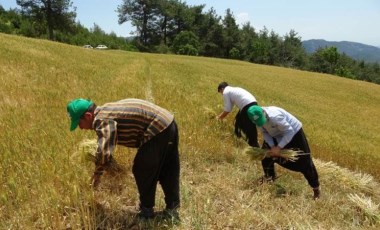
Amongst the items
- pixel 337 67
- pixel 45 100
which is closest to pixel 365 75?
pixel 337 67

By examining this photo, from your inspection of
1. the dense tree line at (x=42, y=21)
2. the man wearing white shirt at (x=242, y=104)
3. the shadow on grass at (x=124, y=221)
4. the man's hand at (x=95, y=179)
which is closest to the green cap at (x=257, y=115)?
the shadow on grass at (x=124, y=221)

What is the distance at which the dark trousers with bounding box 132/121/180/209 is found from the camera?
12.7ft

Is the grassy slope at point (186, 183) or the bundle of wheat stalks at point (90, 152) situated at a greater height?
the bundle of wheat stalks at point (90, 152)

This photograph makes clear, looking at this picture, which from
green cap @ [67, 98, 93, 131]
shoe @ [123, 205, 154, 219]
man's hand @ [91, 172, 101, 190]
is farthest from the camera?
shoe @ [123, 205, 154, 219]

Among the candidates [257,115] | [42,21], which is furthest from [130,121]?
[42,21]

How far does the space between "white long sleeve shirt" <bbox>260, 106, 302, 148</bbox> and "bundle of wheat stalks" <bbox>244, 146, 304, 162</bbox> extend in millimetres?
109

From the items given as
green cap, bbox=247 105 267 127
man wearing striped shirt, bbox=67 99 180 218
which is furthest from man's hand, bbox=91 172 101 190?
green cap, bbox=247 105 267 127

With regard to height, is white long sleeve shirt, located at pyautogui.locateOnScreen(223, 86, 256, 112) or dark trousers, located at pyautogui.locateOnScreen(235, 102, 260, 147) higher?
white long sleeve shirt, located at pyautogui.locateOnScreen(223, 86, 256, 112)

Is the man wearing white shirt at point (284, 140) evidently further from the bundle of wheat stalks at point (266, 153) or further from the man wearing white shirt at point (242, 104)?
the man wearing white shirt at point (242, 104)

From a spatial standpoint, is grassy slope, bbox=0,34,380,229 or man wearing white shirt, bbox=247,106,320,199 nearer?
grassy slope, bbox=0,34,380,229

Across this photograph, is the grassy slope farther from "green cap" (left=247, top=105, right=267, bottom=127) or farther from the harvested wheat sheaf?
"green cap" (left=247, top=105, right=267, bottom=127)

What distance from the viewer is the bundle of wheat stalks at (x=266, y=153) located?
5.32 meters

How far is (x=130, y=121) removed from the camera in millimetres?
3768

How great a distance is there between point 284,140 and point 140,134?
2322 millimetres
